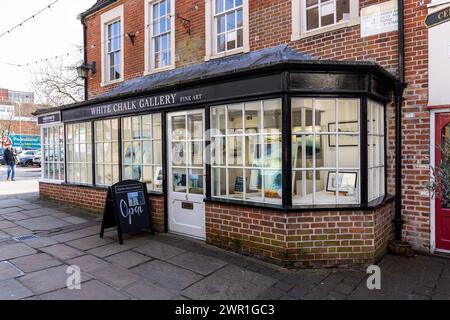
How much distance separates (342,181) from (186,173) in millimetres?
2811

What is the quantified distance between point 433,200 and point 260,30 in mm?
4343

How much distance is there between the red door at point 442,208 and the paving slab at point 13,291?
5661mm

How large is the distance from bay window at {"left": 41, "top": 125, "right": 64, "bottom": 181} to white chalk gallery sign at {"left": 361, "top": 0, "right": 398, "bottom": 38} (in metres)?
8.07

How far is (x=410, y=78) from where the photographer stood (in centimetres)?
501

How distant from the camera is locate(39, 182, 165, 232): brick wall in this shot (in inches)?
253

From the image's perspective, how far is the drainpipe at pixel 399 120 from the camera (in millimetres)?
4996

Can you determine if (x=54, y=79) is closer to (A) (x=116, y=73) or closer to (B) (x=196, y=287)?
(A) (x=116, y=73)

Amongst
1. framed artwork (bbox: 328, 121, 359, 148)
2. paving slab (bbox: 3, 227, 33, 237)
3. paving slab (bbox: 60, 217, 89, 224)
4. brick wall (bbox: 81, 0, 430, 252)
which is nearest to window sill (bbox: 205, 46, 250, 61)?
brick wall (bbox: 81, 0, 430, 252)

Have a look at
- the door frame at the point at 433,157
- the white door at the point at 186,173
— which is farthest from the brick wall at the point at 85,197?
the door frame at the point at 433,157

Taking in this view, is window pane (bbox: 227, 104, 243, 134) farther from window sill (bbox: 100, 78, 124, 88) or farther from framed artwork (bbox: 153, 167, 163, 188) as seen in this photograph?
window sill (bbox: 100, 78, 124, 88)

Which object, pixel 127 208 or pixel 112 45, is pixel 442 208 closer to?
pixel 127 208

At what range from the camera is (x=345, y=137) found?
477 centimetres

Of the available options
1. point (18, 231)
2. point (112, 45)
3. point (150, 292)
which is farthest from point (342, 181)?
point (112, 45)

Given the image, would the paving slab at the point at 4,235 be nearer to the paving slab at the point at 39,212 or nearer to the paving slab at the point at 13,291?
the paving slab at the point at 39,212
